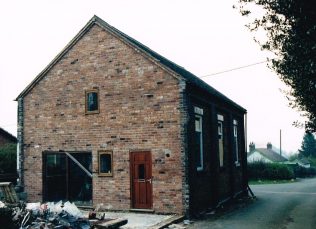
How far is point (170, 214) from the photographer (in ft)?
45.3

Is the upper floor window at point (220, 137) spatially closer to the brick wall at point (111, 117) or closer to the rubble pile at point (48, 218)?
→ the brick wall at point (111, 117)

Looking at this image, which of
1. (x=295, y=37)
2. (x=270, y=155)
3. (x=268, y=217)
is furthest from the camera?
(x=270, y=155)

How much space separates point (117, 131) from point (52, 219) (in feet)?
16.4

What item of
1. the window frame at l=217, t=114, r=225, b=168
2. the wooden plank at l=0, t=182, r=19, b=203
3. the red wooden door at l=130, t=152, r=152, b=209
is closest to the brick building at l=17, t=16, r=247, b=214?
the red wooden door at l=130, t=152, r=152, b=209

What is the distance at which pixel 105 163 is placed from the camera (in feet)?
50.9


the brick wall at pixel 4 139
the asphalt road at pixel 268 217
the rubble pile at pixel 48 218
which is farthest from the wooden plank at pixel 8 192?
the brick wall at pixel 4 139

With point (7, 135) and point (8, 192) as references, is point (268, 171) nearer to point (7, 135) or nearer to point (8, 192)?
point (7, 135)

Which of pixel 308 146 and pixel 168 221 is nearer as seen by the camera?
pixel 168 221

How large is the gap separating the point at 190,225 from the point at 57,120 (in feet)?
25.1

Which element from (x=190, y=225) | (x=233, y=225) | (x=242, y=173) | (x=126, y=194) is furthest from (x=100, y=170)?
(x=242, y=173)

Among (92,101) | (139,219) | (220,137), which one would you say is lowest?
(139,219)

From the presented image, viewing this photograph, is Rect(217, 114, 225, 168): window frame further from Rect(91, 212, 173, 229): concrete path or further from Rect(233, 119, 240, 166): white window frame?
Rect(91, 212, 173, 229): concrete path

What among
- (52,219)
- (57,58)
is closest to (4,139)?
(57,58)

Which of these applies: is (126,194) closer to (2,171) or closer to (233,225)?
(233,225)
